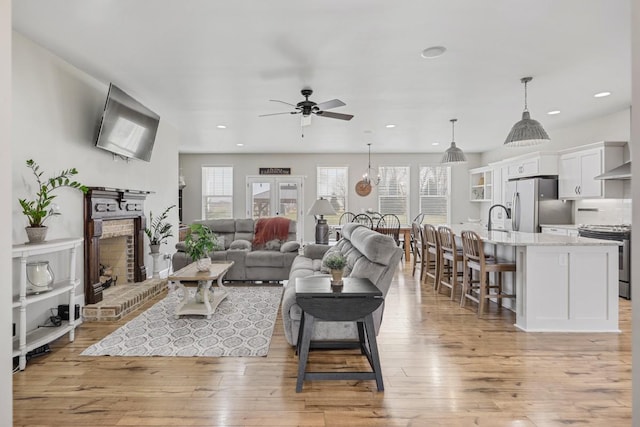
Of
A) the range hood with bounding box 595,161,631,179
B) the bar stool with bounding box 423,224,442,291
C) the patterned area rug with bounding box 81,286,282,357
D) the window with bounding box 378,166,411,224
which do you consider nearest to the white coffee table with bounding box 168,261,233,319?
the patterned area rug with bounding box 81,286,282,357

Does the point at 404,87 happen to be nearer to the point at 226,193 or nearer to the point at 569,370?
the point at 569,370

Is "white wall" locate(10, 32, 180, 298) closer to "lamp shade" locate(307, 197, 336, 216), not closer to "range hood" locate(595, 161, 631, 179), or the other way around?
"lamp shade" locate(307, 197, 336, 216)

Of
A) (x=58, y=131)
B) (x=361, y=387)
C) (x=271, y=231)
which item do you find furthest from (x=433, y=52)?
(x=271, y=231)

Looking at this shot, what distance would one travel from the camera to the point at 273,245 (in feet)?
19.0

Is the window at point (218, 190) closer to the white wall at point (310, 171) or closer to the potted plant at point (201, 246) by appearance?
the white wall at point (310, 171)

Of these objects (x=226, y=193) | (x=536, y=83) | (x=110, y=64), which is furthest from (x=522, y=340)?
(x=226, y=193)

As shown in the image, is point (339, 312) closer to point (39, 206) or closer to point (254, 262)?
point (39, 206)

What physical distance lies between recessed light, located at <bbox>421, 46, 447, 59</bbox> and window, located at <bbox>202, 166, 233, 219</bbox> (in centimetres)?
686

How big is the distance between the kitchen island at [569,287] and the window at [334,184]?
20.1 feet

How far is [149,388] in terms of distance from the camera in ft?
7.70

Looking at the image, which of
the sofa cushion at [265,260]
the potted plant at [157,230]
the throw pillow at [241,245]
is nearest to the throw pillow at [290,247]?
the sofa cushion at [265,260]

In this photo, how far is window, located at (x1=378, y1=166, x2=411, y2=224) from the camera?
30.7 ft

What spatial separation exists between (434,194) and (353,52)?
680 centimetres

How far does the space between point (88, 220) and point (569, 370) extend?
15.1 feet
